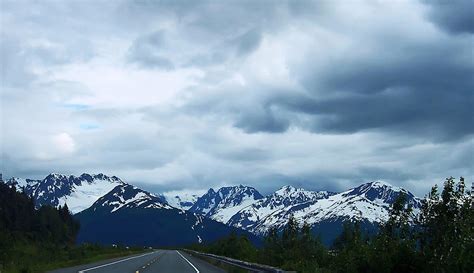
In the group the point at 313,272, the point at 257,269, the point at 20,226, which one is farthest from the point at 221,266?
the point at 20,226

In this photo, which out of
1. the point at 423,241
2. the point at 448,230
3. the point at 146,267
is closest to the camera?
the point at 448,230

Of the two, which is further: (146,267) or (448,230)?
(146,267)

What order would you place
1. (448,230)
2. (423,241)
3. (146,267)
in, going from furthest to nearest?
1. (146,267)
2. (423,241)
3. (448,230)

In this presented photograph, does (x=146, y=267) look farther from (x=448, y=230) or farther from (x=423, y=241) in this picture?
(x=448, y=230)

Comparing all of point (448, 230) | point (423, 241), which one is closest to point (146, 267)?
point (423, 241)

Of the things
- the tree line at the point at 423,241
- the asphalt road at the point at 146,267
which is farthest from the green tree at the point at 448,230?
the asphalt road at the point at 146,267

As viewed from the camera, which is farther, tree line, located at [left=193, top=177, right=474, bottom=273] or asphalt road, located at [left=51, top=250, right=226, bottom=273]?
asphalt road, located at [left=51, top=250, right=226, bottom=273]

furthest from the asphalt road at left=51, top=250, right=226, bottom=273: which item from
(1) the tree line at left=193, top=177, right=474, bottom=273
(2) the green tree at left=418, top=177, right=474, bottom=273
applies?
(2) the green tree at left=418, top=177, right=474, bottom=273

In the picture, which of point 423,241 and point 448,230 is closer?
point 448,230

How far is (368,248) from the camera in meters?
20.9

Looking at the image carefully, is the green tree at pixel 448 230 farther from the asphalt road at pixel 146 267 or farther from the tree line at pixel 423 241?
the asphalt road at pixel 146 267

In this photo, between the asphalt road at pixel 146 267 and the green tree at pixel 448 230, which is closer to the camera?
the green tree at pixel 448 230

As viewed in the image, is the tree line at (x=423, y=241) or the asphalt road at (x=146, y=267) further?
the asphalt road at (x=146, y=267)

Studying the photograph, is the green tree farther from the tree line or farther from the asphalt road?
the asphalt road
